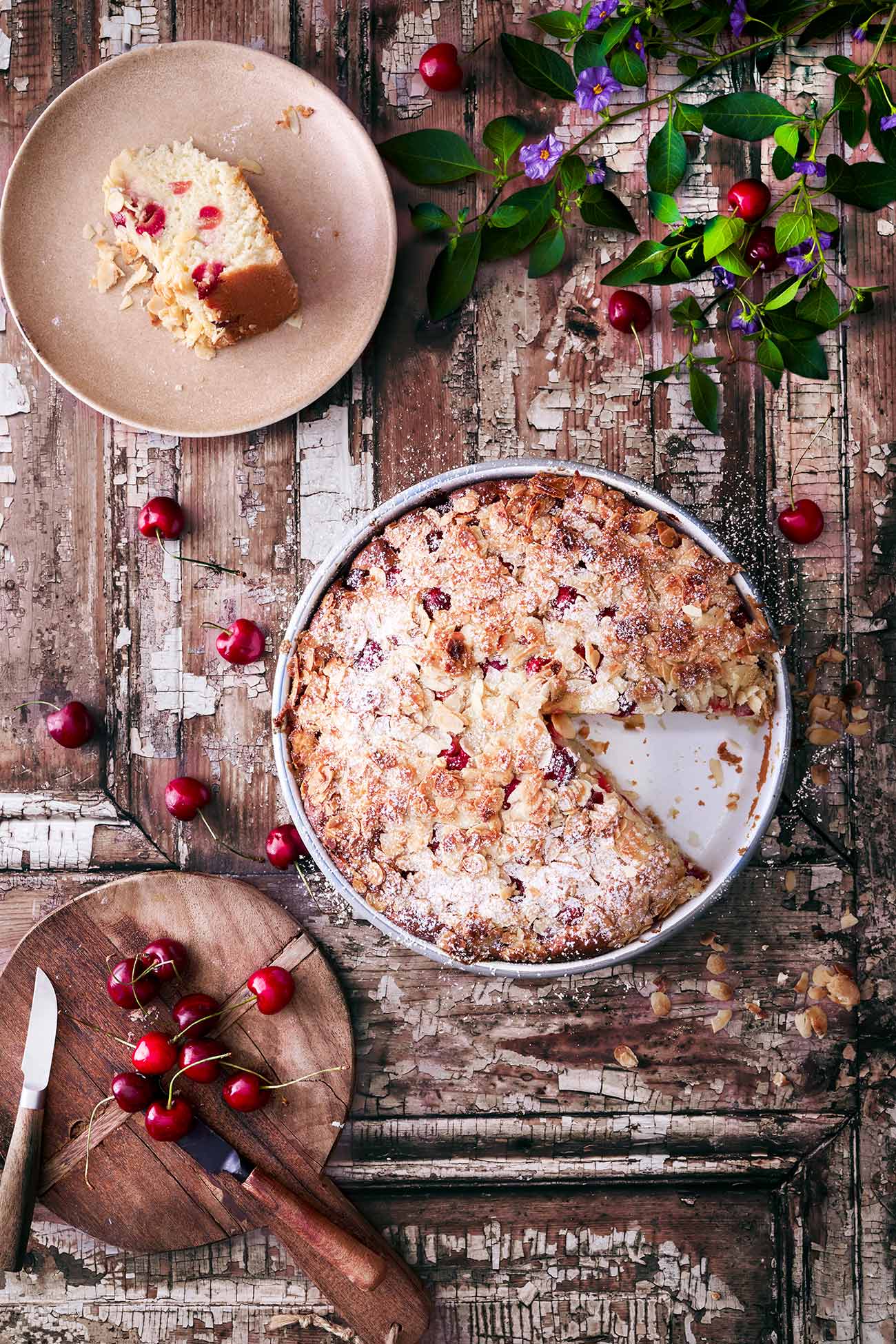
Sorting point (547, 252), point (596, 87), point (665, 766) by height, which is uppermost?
point (596, 87)

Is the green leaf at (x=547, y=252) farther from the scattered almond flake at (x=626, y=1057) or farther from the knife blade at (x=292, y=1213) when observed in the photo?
the knife blade at (x=292, y=1213)

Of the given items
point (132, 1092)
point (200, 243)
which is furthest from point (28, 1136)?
point (200, 243)

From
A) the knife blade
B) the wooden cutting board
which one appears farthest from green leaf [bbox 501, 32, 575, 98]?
the knife blade

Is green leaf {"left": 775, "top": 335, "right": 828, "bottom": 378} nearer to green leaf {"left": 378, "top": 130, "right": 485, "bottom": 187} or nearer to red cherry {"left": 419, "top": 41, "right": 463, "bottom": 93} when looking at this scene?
green leaf {"left": 378, "top": 130, "right": 485, "bottom": 187}

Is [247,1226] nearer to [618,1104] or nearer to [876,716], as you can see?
[618,1104]

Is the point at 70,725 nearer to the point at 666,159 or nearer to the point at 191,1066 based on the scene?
the point at 191,1066

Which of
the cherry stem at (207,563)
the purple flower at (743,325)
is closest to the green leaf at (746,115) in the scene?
the purple flower at (743,325)

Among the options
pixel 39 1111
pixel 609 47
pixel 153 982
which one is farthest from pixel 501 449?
pixel 39 1111
